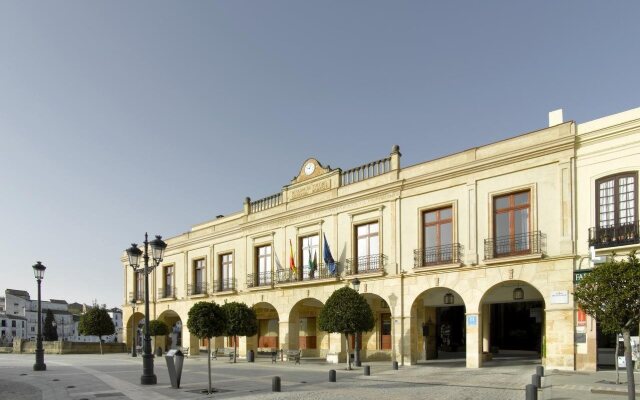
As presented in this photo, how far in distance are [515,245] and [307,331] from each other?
53.8ft

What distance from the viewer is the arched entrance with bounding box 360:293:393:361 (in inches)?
1158

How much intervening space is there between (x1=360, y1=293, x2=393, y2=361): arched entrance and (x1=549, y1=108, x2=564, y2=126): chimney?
1228 centimetres

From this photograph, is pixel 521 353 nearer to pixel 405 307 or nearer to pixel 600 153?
pixel 405 307

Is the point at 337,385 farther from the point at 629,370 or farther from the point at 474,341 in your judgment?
the point at 629,370

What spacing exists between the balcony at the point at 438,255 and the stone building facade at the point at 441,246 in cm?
6

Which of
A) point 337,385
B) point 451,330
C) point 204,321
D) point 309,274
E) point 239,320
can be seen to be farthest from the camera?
point 451,330

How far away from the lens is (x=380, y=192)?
27.1 metres

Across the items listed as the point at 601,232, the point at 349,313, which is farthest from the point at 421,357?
the point at 601,232

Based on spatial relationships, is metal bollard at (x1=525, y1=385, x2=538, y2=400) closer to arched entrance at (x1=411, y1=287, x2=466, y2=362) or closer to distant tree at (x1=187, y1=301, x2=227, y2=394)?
distant tree at (x1=187, y1=301, x2=227, y2=394)

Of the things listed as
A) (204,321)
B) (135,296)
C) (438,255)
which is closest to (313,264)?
(438,255)

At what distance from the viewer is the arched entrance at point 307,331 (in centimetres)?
3140

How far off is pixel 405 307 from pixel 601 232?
8981 millimetres

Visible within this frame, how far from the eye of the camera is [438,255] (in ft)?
80.5

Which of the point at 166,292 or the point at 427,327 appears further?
the point at 166,292
